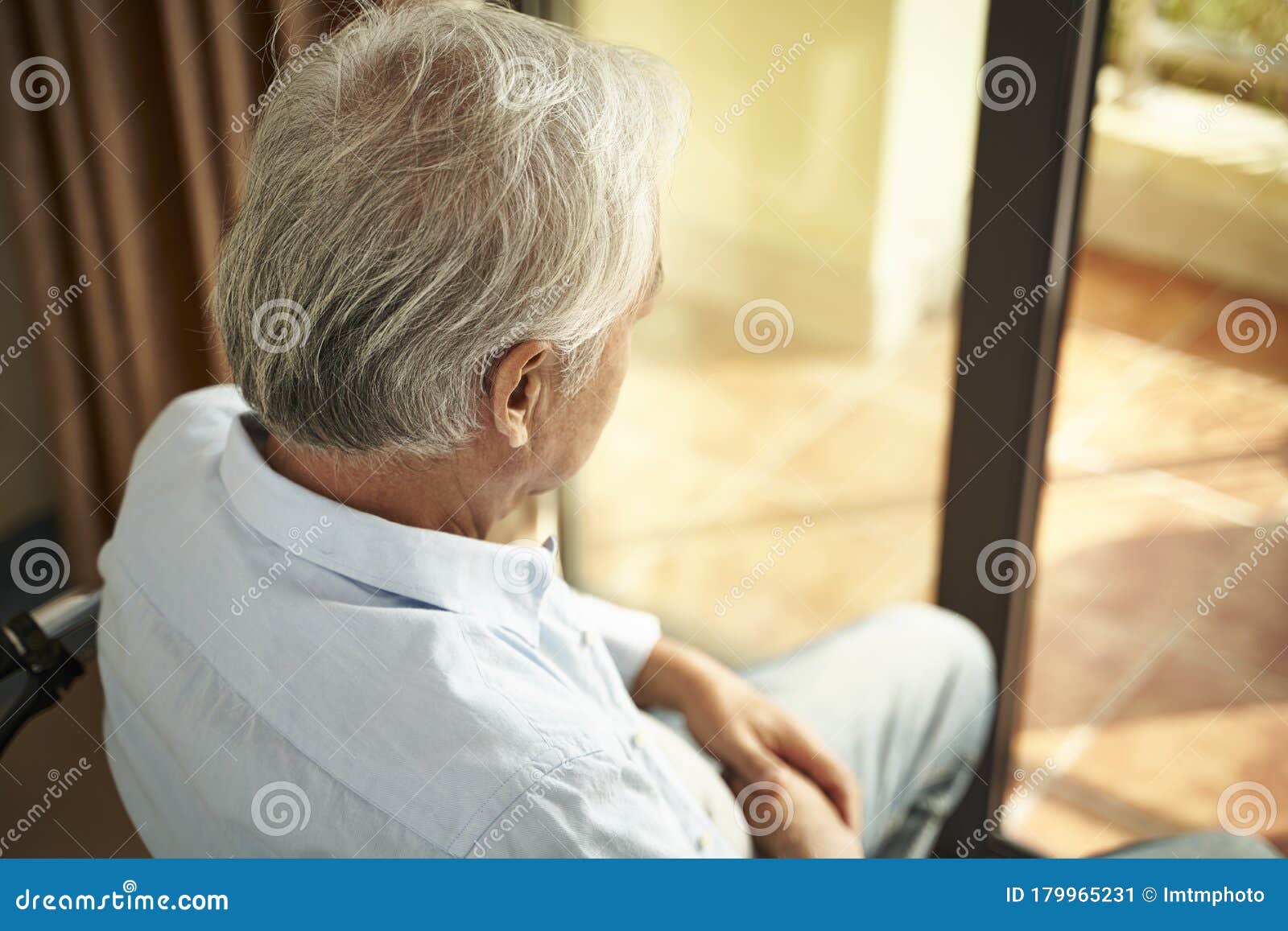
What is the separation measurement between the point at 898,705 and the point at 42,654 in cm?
83

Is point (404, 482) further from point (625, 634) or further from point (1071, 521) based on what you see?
point (1071, 521)

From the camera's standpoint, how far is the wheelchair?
40.4 inches

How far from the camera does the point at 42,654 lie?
3.42 ft

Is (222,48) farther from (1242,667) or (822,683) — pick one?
(1242,667)

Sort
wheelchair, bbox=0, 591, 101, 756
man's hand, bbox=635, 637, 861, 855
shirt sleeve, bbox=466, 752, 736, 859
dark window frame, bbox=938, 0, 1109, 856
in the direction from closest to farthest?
shirt sleeve, bbox=466, 752, 736, 859 < wheelchair, bbox=0, 591, 101, 756 < man's hand, bbox=635, 637, 861, 855 < dark window frame, bbox=938, 0, 1109, 856

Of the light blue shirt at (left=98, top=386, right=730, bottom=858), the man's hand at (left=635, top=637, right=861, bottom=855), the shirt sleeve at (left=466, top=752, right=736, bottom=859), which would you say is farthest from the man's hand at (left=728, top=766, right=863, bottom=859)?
the shirt sleeve at (left=466, top=752, right=736, bottom=859)

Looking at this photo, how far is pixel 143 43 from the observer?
156 centimetres

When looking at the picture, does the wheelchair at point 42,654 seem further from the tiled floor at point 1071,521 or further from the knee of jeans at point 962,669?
the tiled floor at point 1071,521

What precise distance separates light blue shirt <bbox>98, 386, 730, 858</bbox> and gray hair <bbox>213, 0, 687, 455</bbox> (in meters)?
0.09

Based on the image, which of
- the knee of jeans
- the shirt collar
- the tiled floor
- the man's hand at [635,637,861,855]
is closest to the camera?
the shirt collar

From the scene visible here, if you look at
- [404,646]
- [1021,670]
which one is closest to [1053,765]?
[1021,670]

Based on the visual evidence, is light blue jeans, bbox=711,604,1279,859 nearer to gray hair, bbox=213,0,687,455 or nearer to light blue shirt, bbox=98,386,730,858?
light blue shirt, bbox=98,386,730,858

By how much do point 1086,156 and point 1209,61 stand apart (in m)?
0.18
